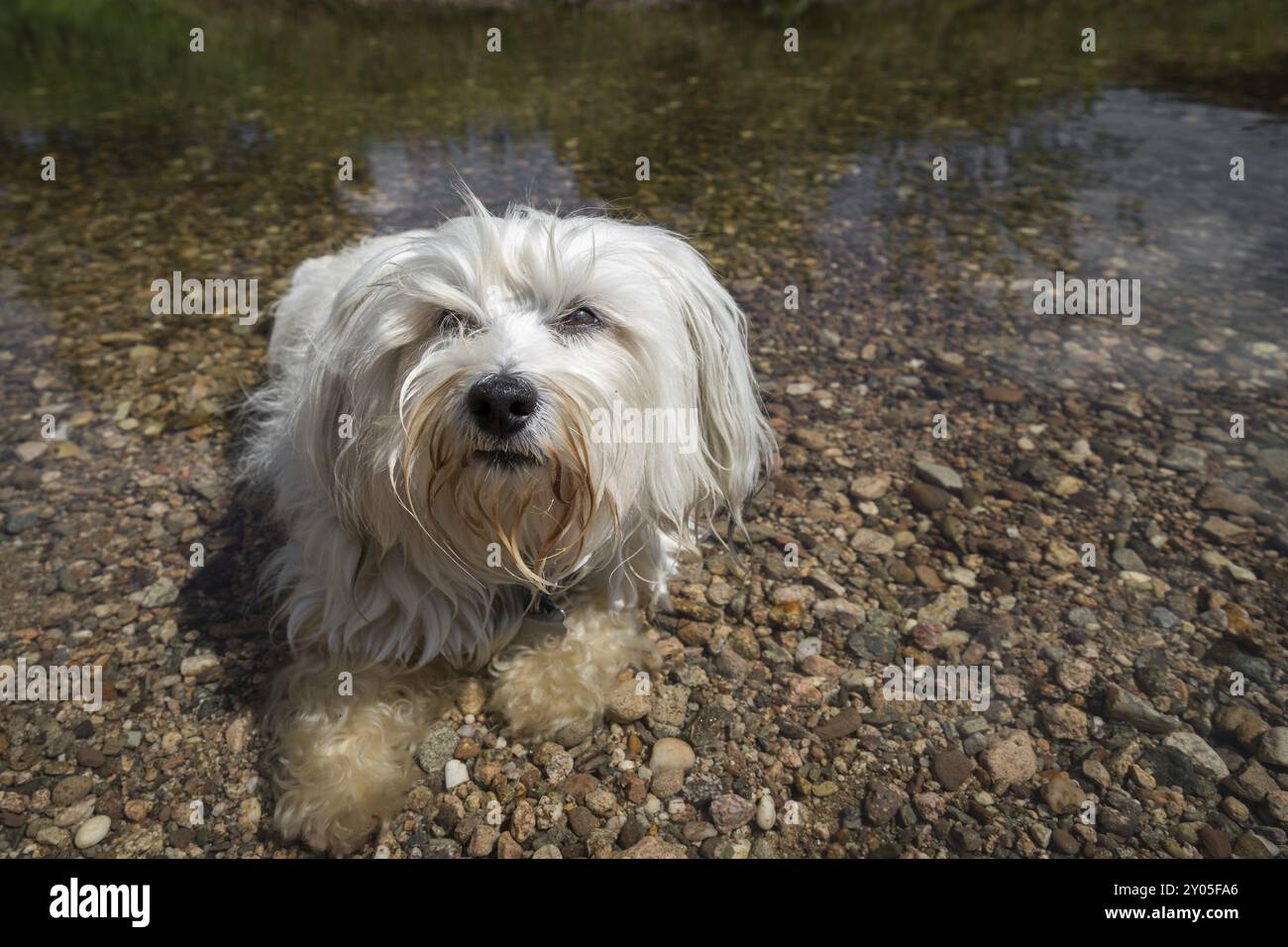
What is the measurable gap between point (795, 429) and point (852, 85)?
29.4ft

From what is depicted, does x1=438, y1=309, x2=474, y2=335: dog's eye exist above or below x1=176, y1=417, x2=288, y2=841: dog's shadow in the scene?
above

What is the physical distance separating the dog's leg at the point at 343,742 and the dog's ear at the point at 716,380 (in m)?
1.35

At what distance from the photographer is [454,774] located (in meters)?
3.00

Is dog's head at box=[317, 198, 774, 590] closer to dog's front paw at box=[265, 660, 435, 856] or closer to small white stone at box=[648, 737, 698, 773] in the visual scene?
dog's front paw at box=[265, 660, 435, 856]

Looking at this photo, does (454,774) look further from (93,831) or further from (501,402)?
(501,402)

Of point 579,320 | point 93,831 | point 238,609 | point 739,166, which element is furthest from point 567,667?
point 739,166

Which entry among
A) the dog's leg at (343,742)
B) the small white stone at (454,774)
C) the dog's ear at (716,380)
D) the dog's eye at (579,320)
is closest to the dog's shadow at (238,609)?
the dog's leg at (343,742)

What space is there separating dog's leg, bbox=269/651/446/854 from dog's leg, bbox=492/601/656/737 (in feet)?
1.00

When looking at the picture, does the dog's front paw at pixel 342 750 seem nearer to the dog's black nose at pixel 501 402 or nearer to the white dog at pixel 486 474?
the white dog at pixel 486 474

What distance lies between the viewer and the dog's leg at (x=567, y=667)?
10.2 feet

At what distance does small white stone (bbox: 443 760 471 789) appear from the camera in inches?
117

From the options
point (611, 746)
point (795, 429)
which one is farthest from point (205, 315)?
point (611, 746)

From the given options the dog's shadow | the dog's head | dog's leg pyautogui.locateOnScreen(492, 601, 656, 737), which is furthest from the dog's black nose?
the dog's shadow

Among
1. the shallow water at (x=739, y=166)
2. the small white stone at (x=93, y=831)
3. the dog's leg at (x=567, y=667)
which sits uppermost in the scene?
the shallow water at (x=739, y=166)
